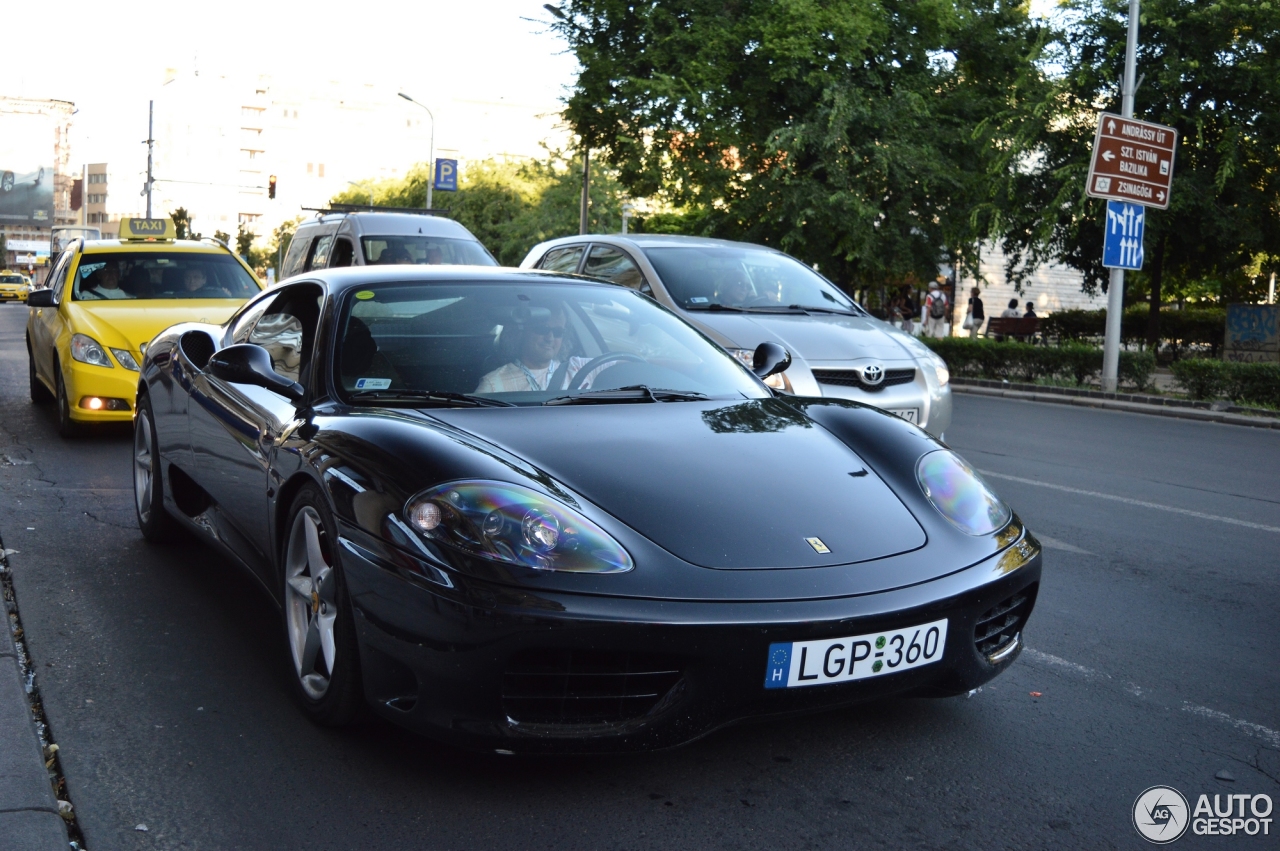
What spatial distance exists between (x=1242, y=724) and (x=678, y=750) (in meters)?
1.69

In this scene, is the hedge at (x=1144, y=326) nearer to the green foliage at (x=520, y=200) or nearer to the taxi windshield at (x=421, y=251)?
the taxi windshield at (x=421, y=251)

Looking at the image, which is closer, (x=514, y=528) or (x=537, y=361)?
(x=514, y=528)

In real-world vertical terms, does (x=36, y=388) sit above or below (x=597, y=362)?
below

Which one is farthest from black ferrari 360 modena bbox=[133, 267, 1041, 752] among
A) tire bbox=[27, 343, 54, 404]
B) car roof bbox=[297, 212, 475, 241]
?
car roof bbox=[297, 212, 475, 241]

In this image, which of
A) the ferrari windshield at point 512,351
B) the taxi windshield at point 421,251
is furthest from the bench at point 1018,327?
the ferrari windshield at point 512,351

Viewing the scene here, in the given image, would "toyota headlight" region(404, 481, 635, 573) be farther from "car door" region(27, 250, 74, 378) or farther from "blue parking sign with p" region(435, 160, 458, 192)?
"blue parking sign with p" region(435, 160, 458, 192)

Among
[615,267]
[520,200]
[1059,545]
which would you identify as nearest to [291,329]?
[1059,545]

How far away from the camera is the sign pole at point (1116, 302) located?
18109mm

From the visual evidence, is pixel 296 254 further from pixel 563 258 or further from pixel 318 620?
pixel 318 620

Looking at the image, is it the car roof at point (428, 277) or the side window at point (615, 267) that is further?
the side window at point (615, 267)

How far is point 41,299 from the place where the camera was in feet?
Answer: 32.3

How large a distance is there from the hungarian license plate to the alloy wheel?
3.93 feet

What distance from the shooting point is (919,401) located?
29.0 feet

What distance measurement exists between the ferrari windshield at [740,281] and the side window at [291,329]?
15.7ft
